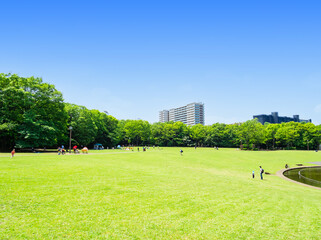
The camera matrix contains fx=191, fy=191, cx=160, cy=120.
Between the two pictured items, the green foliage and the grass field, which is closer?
the grass field

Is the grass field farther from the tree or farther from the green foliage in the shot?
the tree

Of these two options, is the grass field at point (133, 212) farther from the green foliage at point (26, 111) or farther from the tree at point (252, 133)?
the tree at point (252, 133)

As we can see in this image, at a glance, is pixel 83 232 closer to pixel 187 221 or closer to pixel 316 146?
pixel 187 221

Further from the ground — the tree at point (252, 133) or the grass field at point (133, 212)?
the tree at point (252, 133)

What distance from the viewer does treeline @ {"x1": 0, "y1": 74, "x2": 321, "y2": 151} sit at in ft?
151

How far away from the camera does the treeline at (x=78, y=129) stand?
→ 46.0m

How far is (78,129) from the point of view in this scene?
2709 inches

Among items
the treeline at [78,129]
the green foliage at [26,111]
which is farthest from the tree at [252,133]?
the green foliage at [26,111]

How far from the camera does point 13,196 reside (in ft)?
34.2

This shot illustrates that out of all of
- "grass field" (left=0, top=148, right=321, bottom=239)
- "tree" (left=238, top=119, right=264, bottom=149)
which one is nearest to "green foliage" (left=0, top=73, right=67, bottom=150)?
"grass field" (left=0, top=148, right=321, bottom=239)

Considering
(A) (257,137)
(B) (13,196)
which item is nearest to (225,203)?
(B) (13,196)

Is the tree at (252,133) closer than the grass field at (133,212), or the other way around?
the grass field at (133,212)

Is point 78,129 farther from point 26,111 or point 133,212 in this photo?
point 133,212

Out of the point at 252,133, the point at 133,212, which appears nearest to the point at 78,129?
the point at 133,212
